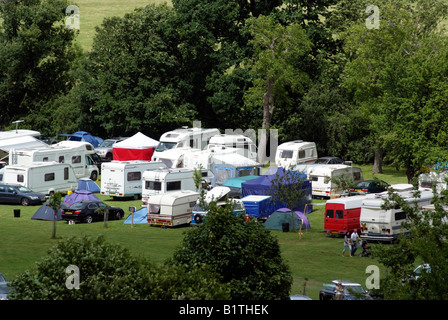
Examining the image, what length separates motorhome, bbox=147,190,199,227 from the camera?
34.6 metres

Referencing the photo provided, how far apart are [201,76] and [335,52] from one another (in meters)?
11.5

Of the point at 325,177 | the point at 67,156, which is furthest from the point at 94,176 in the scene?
the point at 325,177

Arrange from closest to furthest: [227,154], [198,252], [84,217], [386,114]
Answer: [198,252] < [84,217] < [386,114] < [227,154]

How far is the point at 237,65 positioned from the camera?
59531 millimetres

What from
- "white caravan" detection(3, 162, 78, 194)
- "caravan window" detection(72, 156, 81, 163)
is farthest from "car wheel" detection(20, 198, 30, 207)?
"caravan window" detection(72, 156, 81, 163)

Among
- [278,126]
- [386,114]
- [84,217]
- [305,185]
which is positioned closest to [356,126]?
[278,126]

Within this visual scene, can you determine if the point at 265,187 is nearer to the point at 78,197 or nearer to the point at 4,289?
the point at 78,197

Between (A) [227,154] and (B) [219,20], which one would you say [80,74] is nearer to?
(B) [219,20]

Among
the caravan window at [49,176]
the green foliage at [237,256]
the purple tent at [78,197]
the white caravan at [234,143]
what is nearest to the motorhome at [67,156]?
the caravan window at [49,176]

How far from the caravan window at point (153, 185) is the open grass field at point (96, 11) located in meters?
66.9

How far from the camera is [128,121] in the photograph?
58.9m

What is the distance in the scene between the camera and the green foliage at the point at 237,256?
54.6 ft

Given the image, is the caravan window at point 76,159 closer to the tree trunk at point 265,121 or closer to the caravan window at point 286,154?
the caravan window at point 286,154

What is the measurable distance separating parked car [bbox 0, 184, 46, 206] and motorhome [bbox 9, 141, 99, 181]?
183 inches
